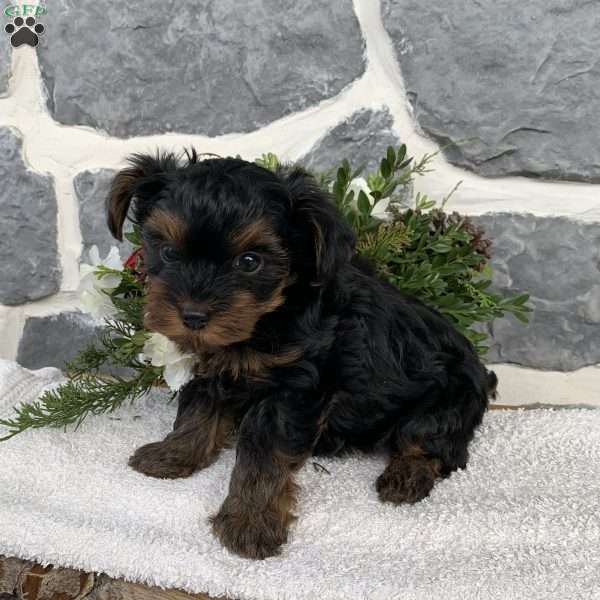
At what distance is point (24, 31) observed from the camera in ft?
8.55

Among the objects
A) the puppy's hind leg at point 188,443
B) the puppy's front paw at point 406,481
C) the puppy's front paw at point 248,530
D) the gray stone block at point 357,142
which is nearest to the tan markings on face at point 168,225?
the puppy's hind leg at point 188,443

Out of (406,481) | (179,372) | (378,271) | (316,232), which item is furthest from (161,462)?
(378,271)

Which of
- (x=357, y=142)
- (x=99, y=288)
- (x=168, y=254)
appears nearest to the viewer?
(x=168, y=254)

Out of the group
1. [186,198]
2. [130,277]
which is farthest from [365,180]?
[186,198]

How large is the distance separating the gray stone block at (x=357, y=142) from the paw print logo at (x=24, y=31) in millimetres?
1027

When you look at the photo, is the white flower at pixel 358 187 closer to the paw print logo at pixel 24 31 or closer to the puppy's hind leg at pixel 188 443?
the puppy's hind leg at pixel 188 443

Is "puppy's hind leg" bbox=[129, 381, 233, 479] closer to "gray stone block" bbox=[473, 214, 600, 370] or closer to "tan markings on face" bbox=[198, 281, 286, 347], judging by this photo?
"tan markings on face" bbox=[198, 281, 286, 347]

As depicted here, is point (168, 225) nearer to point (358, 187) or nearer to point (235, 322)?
point (235, 322)

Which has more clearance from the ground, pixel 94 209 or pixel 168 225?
pixel 168 225

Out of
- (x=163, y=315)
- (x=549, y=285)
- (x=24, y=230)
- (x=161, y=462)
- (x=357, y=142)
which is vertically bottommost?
(x=549, y=285)

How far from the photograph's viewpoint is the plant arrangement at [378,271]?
6.93 ft

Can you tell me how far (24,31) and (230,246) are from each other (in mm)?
1567

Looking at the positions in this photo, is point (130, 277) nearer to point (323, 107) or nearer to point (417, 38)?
point (323, 107)

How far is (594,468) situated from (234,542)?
1.04m
